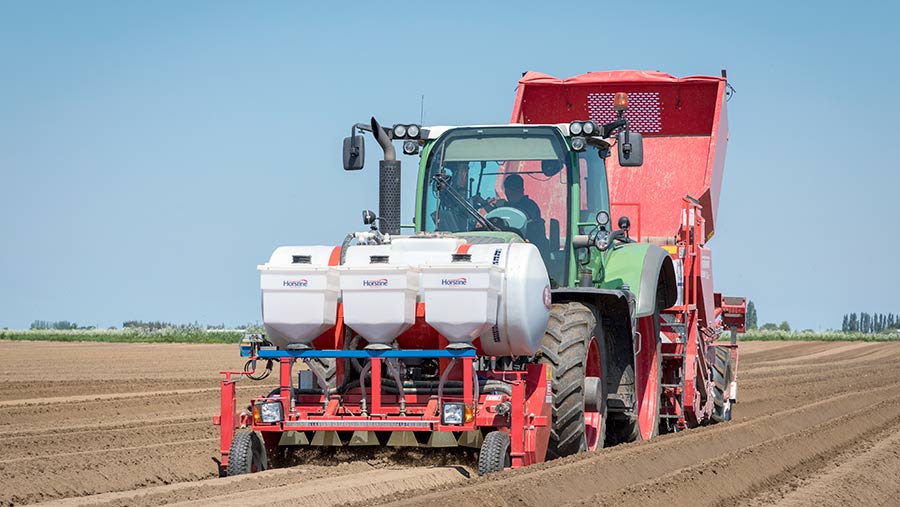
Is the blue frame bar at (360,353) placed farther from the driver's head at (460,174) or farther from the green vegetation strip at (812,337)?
the green vegetation strip at (812,337)

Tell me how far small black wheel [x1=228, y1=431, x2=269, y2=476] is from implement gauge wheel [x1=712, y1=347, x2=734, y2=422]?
7423 mm

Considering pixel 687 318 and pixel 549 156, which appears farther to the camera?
pixel 687 318

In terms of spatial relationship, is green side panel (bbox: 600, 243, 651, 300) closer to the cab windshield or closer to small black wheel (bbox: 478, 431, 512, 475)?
the cab windshield

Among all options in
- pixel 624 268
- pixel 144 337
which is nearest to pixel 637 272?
pixel 624 268

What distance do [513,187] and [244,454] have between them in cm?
321

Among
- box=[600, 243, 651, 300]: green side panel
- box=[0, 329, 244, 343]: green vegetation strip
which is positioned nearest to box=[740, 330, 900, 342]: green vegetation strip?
box=[0, 329, 244, 343]: green vegetation strip

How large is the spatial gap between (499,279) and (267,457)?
2.04 m

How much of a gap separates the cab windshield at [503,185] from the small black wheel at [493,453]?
2251 mm

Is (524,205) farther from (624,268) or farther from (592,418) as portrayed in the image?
(592,418)

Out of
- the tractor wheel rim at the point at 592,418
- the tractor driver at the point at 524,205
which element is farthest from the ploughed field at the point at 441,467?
the tractor driver at the point at 524,205

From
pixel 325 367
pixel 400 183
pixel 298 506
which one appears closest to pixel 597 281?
pixel 400 183

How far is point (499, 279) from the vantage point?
8828 mm

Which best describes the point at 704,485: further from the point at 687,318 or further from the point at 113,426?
the point at 113,426

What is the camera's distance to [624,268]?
11297 mm
